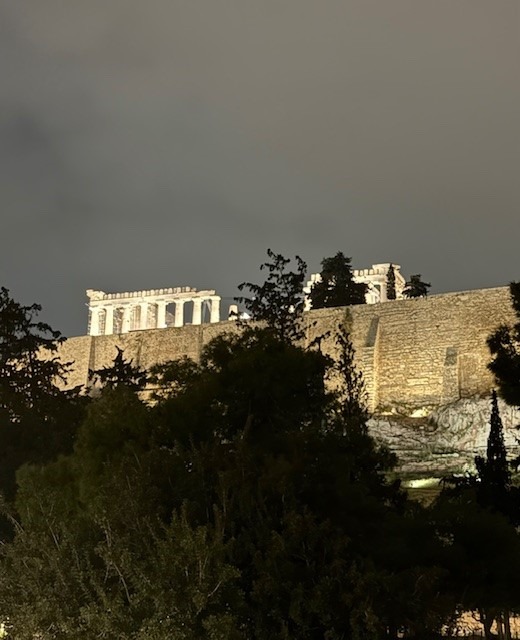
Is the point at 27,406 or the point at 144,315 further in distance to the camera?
the point at 144,315

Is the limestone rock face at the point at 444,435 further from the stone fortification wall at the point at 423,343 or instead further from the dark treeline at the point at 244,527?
the dark treeline at the point at 244,527

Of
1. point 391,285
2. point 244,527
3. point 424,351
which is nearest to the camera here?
point 244,527

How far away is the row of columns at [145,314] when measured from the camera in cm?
6425

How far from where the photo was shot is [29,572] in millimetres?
10656

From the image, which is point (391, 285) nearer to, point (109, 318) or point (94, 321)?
point (109, 318)

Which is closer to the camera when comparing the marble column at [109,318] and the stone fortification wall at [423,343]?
the stone fortification wall at [423,343]

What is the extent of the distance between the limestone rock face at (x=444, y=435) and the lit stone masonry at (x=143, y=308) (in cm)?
2917

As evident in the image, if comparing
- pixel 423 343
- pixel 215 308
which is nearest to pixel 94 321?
pixel 215 308

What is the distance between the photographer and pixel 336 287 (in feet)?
165

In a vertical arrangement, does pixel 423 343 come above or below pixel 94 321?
below

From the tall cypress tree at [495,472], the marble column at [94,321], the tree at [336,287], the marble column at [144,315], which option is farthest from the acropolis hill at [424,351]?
the marble column at [94,321]

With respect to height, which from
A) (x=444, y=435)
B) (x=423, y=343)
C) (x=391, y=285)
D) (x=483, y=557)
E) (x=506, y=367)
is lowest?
(x=483, y=557)

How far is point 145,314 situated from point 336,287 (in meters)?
19.1

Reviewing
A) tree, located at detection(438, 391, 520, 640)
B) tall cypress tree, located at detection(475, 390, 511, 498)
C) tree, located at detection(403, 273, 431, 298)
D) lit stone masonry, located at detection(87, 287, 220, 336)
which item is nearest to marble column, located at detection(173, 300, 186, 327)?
lit stone masonry, located at detection(87, 287, 220, 336)
